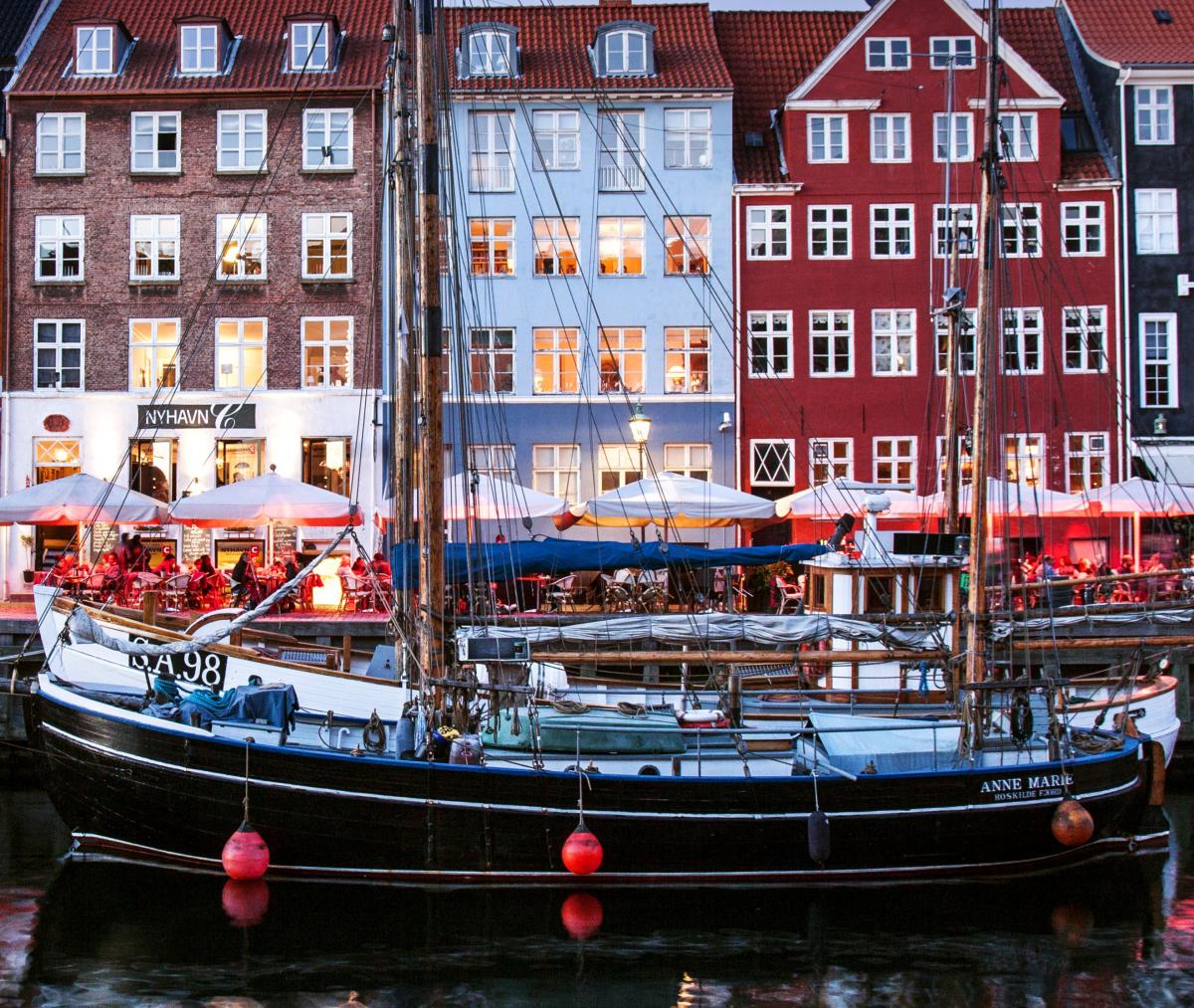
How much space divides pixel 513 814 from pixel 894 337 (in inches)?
899

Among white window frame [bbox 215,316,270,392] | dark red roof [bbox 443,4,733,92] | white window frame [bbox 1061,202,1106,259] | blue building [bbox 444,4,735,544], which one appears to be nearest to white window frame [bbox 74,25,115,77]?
white window frame [bbox 215,316,270,392]

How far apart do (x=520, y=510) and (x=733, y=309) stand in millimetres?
11423

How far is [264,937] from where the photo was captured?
15.5 meters

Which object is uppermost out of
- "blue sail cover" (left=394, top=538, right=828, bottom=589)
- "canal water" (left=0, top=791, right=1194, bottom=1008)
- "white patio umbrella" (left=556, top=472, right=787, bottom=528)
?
"white patio umbrella" (left=556, top=472, right=787, bottom=528)

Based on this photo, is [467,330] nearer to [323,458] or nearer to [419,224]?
[323,458]

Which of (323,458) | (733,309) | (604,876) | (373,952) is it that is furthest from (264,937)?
(733,309)

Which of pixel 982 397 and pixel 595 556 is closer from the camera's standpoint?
pixel 982 397

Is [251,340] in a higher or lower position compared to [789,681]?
higher

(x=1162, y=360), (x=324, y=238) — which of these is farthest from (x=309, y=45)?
(x=1162, y=360)

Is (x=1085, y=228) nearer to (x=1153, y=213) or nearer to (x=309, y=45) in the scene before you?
(x=1153, y=213)

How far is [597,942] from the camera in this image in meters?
15.6

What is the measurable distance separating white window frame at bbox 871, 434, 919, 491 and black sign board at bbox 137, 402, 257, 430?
1533 centimetres

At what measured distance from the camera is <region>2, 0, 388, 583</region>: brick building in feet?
120

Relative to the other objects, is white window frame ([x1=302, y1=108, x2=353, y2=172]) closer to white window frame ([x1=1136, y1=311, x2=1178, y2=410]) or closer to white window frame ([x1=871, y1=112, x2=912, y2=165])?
white window frame ([x1=871, y1=112, x2=912, y2=165])
